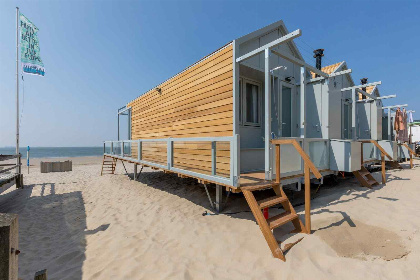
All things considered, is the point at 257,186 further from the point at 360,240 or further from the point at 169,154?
the point at 169,154

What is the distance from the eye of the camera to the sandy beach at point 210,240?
3051 millimetres

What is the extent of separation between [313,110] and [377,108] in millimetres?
7187

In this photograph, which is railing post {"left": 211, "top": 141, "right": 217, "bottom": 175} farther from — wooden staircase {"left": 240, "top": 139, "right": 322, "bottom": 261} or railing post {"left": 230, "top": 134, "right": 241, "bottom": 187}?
wooden staircase {"left": 240, "top": 139, "right": 322, "bottom": 261}

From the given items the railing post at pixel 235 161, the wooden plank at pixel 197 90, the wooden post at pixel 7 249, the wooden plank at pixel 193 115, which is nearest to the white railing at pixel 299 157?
the railing post at pixel 235 161

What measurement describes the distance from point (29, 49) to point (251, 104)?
12474 mm

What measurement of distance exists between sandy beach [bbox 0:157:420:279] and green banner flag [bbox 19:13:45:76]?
801 centimetres

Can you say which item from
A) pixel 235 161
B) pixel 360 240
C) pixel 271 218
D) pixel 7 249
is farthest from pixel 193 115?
pixel 7 249

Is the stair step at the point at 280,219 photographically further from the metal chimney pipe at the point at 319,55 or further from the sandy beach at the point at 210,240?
the metal chimney pipe at the point at 319,55

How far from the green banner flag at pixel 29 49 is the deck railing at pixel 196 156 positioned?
811cm

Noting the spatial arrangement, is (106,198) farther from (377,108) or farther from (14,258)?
(377,108)

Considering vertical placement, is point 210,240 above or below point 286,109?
below

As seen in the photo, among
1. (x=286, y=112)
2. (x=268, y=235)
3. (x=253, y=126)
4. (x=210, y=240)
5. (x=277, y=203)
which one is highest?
(x=286, y=112)

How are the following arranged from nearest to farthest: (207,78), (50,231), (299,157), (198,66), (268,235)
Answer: (268,235) < (50,231) < (299,157) < (207,78) < (198,66)

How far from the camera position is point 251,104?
6766mm
